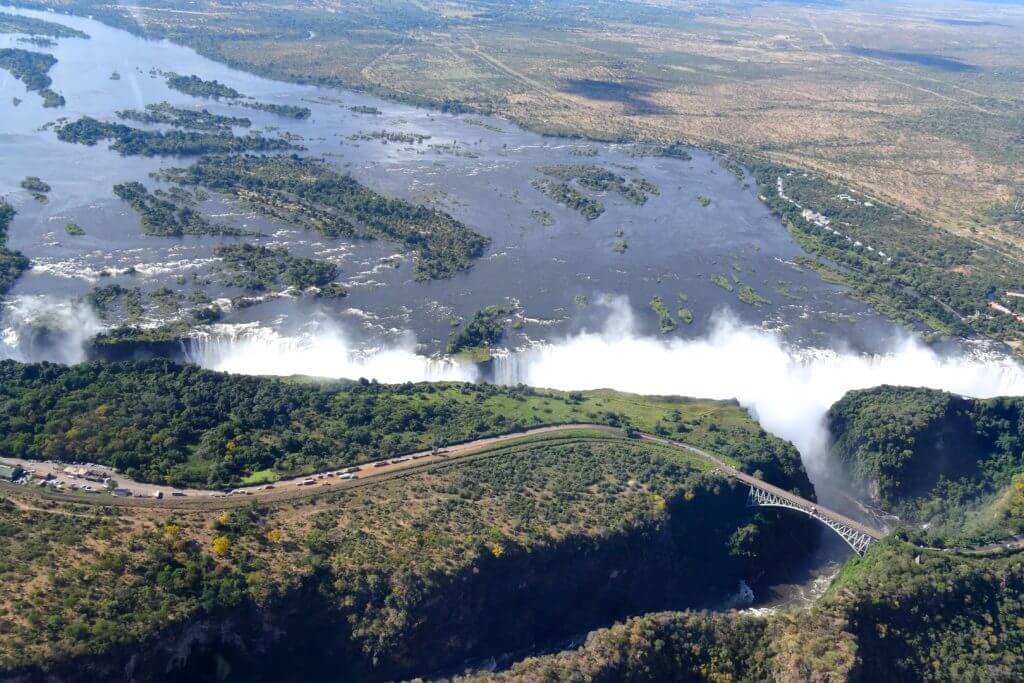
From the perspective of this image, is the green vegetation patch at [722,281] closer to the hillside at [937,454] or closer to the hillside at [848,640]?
the hillside at [937,454]

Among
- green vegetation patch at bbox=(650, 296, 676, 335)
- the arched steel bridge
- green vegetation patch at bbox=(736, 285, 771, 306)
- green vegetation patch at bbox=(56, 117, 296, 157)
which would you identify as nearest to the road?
the arched steel bridge

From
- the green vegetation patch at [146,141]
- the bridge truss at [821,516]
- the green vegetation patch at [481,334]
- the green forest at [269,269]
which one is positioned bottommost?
the bridge truss at [821,516]

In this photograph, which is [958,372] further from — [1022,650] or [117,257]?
[117,257]

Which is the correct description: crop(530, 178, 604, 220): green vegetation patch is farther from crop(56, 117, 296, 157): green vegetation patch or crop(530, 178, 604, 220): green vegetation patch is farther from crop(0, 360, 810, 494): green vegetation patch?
crop(56, 117, 296, 157): green vegetation patch

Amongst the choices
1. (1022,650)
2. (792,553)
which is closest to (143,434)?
(792,553)

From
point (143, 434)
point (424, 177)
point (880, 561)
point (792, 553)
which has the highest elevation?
point (424, 177)

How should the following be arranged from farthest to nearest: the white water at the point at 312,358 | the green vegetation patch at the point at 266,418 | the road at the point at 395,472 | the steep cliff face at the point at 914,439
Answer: the white water at the point at 312,358 < the steep cliff face at the point at 914,439 < the green vegetation patch at the point at 266,418 < the road at the point at 395,472

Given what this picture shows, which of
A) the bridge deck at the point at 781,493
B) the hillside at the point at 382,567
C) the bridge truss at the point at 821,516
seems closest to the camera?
the hillside at the point at 382,567

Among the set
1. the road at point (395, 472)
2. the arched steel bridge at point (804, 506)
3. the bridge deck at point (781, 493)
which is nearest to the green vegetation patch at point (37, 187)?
the road at point (395, 472)
